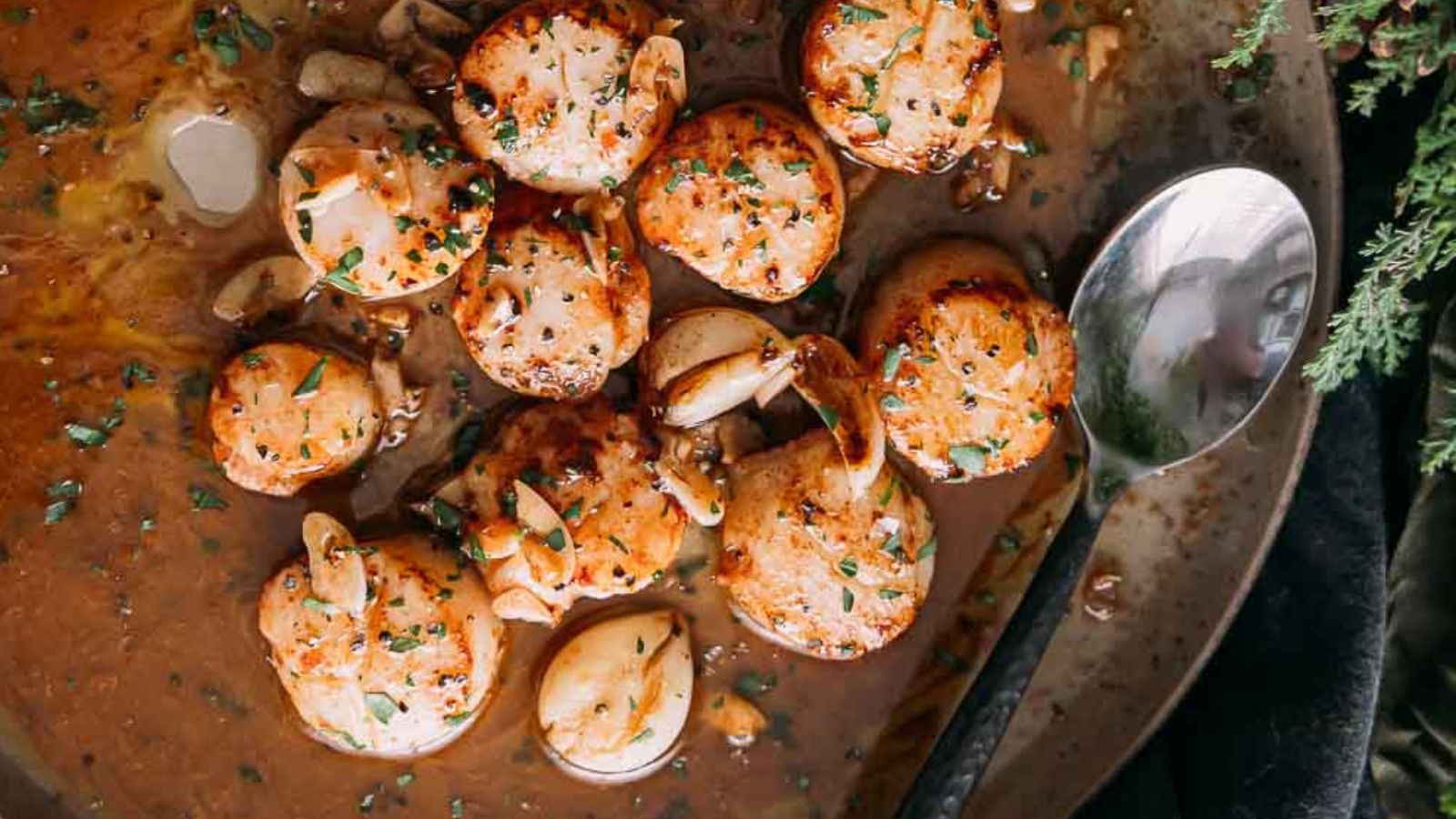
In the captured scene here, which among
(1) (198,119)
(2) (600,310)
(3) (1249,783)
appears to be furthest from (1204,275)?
(1) (198,119)

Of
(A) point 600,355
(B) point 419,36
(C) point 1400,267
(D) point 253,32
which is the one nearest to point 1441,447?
(C) point 1400,267

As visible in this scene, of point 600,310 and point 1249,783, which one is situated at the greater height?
point 600,310

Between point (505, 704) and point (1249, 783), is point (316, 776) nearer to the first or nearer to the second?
point (505, 704)

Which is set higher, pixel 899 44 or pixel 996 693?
pixel 899 44

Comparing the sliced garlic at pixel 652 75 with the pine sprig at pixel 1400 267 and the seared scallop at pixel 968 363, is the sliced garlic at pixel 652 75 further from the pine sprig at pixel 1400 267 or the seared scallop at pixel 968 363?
the pine sprig at pixel 1400 267

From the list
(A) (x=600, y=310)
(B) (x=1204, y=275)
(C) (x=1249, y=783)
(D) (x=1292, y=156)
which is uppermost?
(D) (x=1292, y=156)

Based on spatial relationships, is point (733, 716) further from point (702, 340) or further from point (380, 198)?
point (380, 198)
